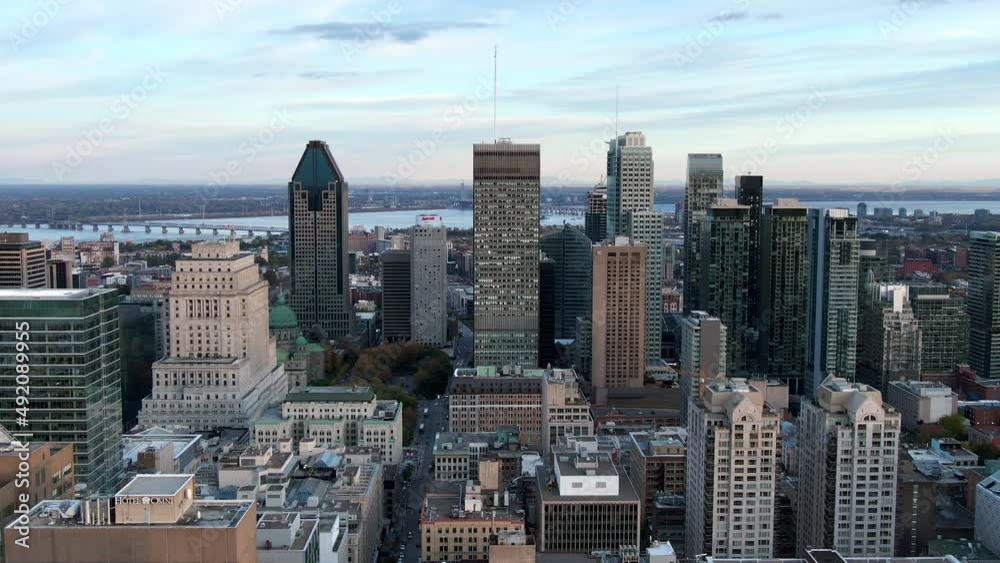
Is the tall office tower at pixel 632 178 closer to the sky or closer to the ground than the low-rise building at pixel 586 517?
closer to the sky

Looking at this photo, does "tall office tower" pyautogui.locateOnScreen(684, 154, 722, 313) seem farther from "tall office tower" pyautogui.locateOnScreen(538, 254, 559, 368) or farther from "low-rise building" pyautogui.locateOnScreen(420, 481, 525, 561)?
"low-rise building" pyautogui.locateOnScreen(420, 481, 525, 561)

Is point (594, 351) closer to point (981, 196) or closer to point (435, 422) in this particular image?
point (435, 422)

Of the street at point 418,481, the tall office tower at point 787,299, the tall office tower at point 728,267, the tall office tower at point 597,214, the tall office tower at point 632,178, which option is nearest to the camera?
the street at point 418,481

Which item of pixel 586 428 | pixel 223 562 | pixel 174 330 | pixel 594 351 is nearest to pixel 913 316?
pixel 594 351

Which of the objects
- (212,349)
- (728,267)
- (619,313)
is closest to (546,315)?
(619,313)

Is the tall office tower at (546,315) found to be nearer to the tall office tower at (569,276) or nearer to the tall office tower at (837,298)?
the tall office tower at (569,276)

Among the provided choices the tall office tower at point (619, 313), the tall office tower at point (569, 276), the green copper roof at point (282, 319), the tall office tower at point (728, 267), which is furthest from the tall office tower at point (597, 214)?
the green copper roof at point (282, 319)
